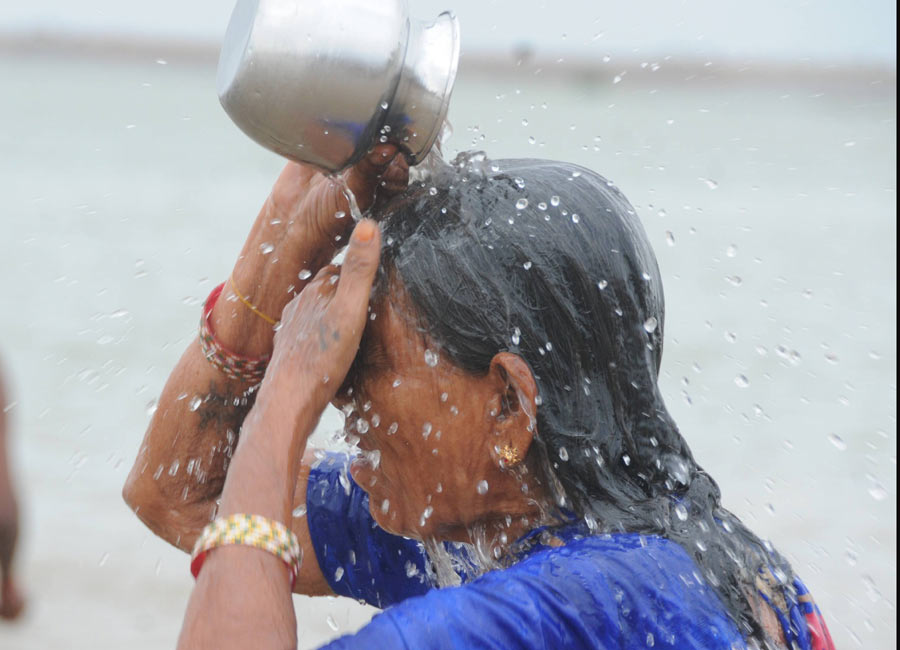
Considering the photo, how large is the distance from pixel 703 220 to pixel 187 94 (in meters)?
43.0

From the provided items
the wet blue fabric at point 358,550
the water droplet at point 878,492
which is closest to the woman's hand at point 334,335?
the wet blue fabric at point 358,550

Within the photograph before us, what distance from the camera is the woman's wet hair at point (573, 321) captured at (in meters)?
1.99

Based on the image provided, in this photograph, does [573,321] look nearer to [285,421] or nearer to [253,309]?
[285,421]

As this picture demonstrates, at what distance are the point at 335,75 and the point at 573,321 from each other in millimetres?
599

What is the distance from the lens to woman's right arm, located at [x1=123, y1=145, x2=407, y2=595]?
2396 mm

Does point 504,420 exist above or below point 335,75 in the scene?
below

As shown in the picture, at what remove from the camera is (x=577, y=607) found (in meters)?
1.73

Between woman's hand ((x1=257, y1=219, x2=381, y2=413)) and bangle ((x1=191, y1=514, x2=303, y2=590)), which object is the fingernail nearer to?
woman's hand ((x1=257, y1=219, x2=381, y2=413))

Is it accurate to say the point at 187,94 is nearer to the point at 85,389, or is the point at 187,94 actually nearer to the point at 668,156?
the point at 668,156

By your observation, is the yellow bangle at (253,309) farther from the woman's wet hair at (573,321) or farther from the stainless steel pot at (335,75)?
the stainless steel pot at (335,75)

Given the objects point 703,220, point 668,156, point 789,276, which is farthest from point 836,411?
point 668,156

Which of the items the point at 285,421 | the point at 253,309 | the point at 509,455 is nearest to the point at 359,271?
the point at 285,421

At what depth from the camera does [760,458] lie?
25.5ft

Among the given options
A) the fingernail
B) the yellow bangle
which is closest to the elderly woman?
the fingernail
